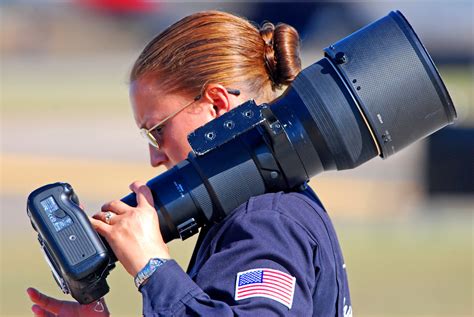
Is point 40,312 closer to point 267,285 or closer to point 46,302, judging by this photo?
point 46,302

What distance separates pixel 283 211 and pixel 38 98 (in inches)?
586

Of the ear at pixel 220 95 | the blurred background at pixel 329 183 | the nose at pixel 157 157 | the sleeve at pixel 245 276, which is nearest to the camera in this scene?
the sleeve at pixel 245 276

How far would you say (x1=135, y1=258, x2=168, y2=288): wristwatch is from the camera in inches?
85.8

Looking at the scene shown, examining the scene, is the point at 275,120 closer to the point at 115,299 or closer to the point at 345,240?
the point at 115,299

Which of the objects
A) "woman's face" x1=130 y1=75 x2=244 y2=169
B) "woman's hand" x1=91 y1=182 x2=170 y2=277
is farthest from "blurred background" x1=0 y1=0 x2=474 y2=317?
"woman's hand" x1=91 y1=182 x2=170 y2=277

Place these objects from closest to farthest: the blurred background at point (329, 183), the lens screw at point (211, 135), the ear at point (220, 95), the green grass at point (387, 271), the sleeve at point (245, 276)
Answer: the sleeve at point (245, 276) < the lens screw at point (211, 135) < the ear at point (220, 95) < the green grass at point (387, 271) < the blurred background at point (329, 183)

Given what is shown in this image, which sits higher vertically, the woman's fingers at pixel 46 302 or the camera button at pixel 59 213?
the camera button at pixel 59 213

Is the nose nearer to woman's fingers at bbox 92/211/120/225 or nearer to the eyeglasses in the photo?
the eyeglasses

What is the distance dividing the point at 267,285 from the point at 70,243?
46cm

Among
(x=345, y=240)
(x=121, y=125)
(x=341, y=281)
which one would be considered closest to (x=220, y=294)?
Result: (x=341, y=281)

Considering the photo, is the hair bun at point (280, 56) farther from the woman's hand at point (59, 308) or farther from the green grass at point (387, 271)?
the green grass at point (387, 271)

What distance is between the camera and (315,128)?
2.30m

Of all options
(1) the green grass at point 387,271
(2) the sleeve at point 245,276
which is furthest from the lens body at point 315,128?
(1) the green grass at point 387,271

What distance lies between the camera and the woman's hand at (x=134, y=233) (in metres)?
2.20
